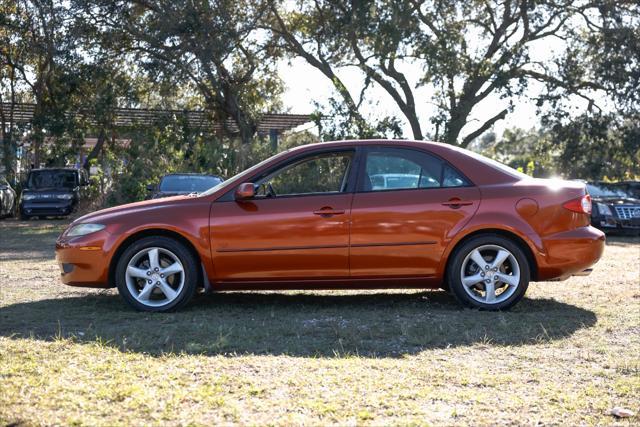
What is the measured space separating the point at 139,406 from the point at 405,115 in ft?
84.7

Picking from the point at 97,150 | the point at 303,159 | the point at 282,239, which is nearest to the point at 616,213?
the point at 303,159

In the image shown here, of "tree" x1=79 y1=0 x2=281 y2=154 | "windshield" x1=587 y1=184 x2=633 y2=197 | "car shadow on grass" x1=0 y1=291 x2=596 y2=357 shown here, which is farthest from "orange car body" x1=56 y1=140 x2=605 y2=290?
"tree" x1=79 y1=0 x2=281 y2=154

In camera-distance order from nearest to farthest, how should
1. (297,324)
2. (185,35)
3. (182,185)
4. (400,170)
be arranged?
(297,324)
(400,170)
(182,185)
(185,35)

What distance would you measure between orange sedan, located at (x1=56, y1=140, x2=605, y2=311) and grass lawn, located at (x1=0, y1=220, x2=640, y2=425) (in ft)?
1.01

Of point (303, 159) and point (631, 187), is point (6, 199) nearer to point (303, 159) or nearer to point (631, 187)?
point (631, 187)

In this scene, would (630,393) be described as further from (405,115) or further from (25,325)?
(405,115)

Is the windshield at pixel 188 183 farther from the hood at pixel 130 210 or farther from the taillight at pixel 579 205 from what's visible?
the taillight at pixel 579 205

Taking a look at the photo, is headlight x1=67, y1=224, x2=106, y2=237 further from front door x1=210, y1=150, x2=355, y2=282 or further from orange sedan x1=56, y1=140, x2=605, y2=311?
front door x1=210, y1=150, x2=355, y2=282

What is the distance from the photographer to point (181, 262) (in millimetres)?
6887

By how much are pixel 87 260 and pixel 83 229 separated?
303mm

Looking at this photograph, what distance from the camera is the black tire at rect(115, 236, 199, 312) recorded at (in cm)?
687

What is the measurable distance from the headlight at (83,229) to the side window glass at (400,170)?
247 cm

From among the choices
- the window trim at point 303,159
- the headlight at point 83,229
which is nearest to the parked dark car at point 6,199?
the headlight at point 83,229

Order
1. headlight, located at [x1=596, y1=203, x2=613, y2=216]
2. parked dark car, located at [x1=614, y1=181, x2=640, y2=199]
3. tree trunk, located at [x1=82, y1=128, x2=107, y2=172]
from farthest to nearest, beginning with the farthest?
tree trunk, located at [x1=82, y1=128, x2=107, y2=172] → parked dark car, located at [x1=614, y1=181, x2=640, y2=199] → headlight, located at [x1=596, y1=203, x2=613, y2=216]
